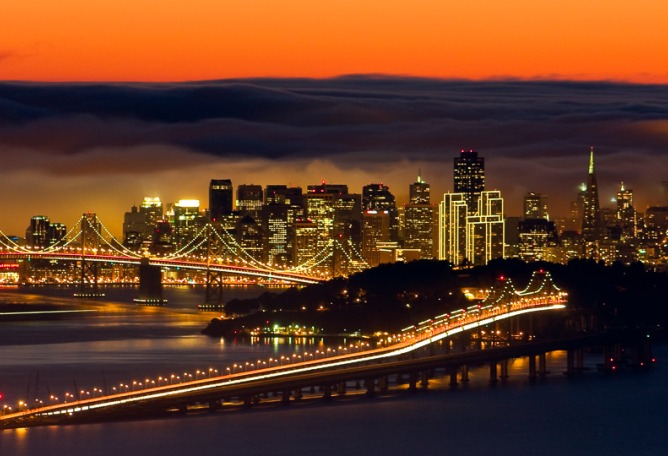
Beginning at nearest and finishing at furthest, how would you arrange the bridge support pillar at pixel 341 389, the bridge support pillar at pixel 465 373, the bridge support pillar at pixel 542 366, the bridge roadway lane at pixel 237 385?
the bridge roadway lane at pixel 237 385, the bridge support pillar at pixel 341 389, the bridge support pillar at pixel 465 373, the bridge support pillar at pixel 542 366

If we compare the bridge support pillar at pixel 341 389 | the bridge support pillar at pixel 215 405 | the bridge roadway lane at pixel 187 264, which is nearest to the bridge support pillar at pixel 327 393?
the bridge support pillar at pixel 341 389

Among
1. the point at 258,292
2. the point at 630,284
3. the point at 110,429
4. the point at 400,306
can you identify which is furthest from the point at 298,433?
the point at 258,292

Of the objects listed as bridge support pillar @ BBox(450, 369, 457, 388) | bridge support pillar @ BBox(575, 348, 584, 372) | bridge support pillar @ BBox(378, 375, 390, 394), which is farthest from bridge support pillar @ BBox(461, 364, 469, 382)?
bridge support pillar @ BBox(575, 348, 584, 372)

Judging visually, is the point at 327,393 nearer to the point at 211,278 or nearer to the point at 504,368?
the point at 504,368

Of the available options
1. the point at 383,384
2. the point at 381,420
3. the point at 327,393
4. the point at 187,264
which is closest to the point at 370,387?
the point at 383,384

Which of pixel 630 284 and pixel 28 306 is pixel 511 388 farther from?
pixel 28 306

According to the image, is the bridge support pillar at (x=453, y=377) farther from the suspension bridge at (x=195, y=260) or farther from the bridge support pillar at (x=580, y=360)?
the suspension bridge at (x=195, y=260)

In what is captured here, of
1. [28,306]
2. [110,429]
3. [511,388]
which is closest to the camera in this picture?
[110,429]
